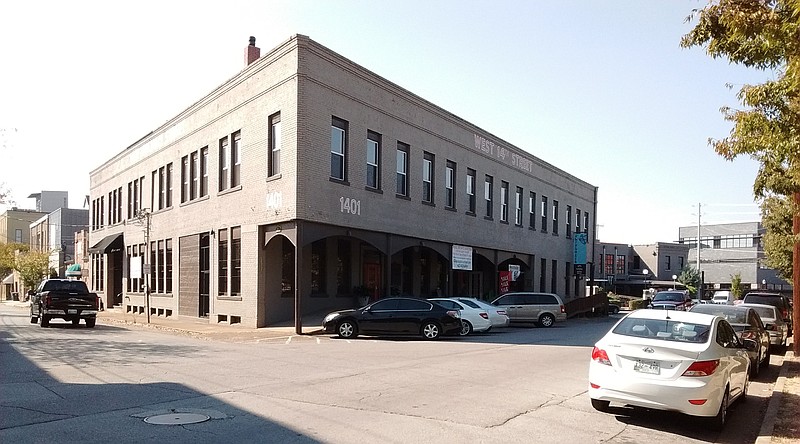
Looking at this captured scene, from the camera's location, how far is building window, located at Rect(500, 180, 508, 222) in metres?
41.8

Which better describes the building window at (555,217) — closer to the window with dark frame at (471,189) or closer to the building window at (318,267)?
the window with dark frame at (471,189)

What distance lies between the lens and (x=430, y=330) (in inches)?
913

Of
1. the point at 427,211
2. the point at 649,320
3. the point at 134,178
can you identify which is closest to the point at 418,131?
the point at 427,211

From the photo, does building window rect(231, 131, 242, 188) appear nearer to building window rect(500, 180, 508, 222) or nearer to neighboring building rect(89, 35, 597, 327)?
neighboring building rect(89, 35, 597, 327)

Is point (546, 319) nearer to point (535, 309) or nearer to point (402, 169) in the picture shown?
point (535, 309)

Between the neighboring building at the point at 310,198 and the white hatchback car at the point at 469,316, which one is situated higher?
the neighboring building at the point at 310,198

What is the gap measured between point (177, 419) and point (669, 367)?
6.48m

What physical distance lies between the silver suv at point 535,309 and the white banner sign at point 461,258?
Answer: 136 inches

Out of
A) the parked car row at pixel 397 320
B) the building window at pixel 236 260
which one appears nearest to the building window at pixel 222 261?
the building window at pixel 236 260

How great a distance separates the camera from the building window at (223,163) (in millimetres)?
30344

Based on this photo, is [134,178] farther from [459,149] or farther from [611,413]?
[611,413]

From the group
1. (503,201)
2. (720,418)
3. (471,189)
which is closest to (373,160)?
(471,189)

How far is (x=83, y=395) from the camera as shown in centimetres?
1062

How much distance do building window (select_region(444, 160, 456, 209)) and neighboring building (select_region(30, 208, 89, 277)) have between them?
49403mm
